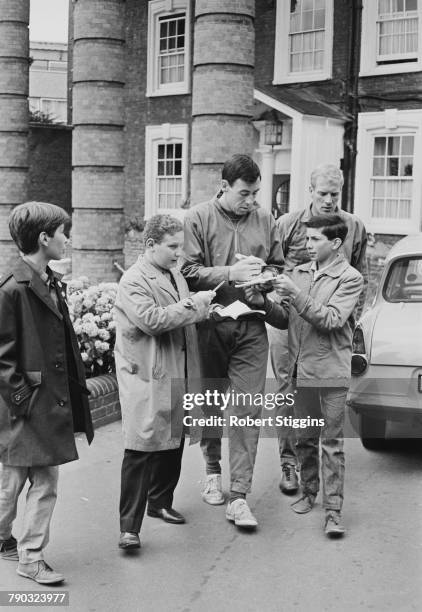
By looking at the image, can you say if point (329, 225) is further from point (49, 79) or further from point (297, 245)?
point (49, 79)

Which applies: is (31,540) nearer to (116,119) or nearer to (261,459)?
(261,459)

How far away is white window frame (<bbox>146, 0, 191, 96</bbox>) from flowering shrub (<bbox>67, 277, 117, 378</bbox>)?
1393 cm

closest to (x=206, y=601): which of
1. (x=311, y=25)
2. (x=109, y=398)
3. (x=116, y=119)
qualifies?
(x=109, y=398)

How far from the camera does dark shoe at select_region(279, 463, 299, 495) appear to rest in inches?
220

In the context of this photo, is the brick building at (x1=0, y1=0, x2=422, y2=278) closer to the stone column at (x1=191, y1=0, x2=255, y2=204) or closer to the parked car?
the stone column at (x1=191, y1=0, x2=255, y2=204)

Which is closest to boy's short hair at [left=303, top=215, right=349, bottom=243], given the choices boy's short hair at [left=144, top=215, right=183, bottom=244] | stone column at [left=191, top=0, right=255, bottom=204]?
boy's short hair at [left=144, top=215, right=183, bottom=244]

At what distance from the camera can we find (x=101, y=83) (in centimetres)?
1589

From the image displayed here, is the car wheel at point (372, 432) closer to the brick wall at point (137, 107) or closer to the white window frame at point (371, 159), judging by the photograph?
the white window frame at point (371, 159)

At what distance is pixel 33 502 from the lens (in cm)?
409

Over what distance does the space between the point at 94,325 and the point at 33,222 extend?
3515mm

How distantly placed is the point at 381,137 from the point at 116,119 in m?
5.77

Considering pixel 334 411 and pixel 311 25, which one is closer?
pixel 334 411

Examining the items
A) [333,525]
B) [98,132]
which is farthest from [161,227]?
[98,132]

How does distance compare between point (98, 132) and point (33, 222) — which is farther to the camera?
point (98, 132)
